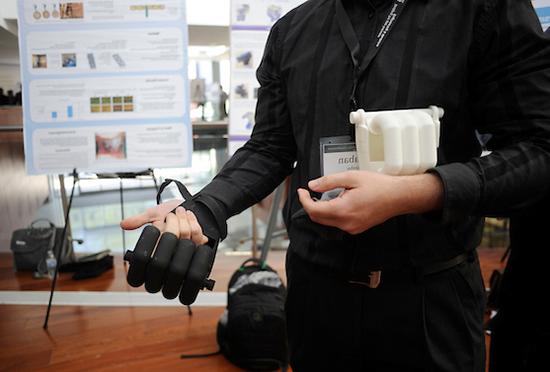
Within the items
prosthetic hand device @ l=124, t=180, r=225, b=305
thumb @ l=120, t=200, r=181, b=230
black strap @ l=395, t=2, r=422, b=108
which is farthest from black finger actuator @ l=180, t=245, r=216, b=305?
black strap @ l=395, t=2, r=422, b=108

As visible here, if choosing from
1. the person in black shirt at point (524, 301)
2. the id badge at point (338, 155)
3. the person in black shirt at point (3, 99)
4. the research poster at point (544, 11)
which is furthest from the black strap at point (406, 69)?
the person in black shirt at point (3, 99)

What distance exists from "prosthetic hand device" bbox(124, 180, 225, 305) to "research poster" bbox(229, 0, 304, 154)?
1.52 meters

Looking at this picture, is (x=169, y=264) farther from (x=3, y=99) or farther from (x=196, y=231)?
(x=3, y=99)

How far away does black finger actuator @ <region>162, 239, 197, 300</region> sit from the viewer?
0.58 meters

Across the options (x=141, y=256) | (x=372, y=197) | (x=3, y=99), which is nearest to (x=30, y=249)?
(x=3, y=99)

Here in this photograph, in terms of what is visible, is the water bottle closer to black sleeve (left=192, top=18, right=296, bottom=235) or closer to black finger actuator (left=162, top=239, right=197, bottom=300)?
black sleeve (left=192, top=18, right=296, bottom=235)

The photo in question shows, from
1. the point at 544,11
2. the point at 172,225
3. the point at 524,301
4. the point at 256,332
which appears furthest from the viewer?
the point at 256,332

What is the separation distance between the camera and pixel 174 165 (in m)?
2.04

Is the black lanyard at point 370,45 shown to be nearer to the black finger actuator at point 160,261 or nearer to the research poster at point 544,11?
the black finger actuator at point 160,261

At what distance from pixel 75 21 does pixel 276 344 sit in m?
1.75

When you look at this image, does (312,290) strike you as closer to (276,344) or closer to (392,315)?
(392,315)

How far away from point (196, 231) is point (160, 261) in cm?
10

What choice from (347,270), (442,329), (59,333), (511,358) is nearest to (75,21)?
(59,333)

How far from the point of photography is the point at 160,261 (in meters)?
0.57
